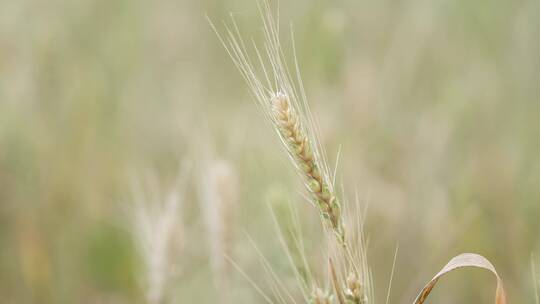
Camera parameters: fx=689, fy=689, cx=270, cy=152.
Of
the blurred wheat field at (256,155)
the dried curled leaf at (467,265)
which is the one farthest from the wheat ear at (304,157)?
the blurred wheat field at (256,155)

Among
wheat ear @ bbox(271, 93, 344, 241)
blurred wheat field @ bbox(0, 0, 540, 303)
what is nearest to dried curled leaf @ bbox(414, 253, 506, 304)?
wheat ear @ bbox(271, 93, 344, 241)

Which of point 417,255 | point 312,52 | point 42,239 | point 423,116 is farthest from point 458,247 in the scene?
point 42,239

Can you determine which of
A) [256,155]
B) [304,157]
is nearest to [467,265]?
[304,157]

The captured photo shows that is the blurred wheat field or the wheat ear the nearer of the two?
the wheat ear

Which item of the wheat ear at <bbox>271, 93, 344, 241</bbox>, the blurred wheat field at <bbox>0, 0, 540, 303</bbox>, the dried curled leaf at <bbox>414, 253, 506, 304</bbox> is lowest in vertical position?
the blurred wheat field at <bbox>0, 0, 540, 303</bbox>

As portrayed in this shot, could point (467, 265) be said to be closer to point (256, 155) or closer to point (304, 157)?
point (304, 157)

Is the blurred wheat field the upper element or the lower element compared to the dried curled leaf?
lower

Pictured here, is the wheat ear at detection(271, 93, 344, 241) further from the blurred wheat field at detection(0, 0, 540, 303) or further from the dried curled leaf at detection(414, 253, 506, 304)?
the blurred wheat field at detection(0, 0, 540, 303)

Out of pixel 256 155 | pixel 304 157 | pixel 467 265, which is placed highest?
pixel 304 157

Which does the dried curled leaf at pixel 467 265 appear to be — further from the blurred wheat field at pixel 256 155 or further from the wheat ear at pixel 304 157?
the blurred wheat field at pixel 256 155

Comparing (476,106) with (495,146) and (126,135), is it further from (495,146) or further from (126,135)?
(126,135)
